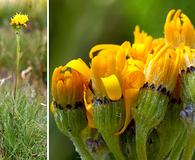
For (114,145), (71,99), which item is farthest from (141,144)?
(71,99)

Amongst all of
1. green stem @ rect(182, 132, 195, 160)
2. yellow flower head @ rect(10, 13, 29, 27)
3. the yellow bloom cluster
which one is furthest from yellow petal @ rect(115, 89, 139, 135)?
yellow flower head @ rect(10, 13, 29, 27)

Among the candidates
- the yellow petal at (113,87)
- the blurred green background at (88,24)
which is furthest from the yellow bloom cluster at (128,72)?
the blurred green background at (88,24)

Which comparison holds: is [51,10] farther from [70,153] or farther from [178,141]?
[178,141]

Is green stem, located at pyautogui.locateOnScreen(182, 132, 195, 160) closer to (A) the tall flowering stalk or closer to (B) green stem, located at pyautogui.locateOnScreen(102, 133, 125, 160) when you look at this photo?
(B) green stem, located at pyautogui.locateOnScreen(102, 133, 125, 160)

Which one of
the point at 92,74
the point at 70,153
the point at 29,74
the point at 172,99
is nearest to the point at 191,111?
the point at 172,99

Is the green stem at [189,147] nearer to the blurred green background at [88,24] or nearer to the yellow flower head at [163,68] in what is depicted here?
the yellow flower head at [163,68]
